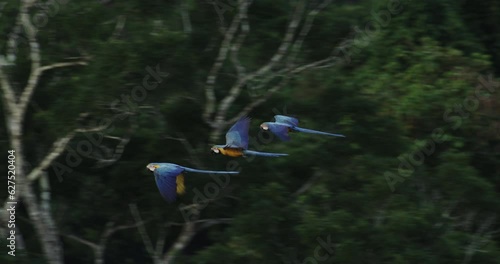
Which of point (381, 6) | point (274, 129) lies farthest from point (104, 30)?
point (381, 6)

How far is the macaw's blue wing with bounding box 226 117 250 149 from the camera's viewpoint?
10867 mm

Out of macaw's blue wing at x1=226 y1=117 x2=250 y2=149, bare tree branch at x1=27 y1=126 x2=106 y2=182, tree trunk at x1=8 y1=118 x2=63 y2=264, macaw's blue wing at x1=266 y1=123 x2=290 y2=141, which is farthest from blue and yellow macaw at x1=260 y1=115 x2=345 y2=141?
tree trunk at x1=8 y1=118 x2=63 y2=264

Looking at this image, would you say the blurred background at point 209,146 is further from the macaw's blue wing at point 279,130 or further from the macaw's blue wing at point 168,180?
the macaw's blue wing at point 168,180

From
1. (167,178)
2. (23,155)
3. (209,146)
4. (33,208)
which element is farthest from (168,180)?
(23,155)

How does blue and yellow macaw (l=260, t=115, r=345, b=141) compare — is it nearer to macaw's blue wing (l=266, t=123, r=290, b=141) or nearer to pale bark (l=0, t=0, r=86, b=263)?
macaw's blue wing (l=266, t=123, r=290, b=141)

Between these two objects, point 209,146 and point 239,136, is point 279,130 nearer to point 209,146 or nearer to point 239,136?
point 239,136

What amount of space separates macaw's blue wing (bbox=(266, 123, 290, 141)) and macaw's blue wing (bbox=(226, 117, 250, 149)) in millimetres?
252

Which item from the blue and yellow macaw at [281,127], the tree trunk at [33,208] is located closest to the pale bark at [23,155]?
the tree trunk at [33,208]

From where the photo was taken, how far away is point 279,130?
445 inches

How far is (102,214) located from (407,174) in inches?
151

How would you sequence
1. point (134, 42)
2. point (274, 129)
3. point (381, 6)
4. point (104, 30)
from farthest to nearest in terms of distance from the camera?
point (381, 6) → point (104, 30) → point (134, 42) → point (274, 129)

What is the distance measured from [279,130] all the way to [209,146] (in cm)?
217

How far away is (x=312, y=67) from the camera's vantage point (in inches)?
569

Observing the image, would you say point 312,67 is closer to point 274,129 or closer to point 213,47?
point 213,47
